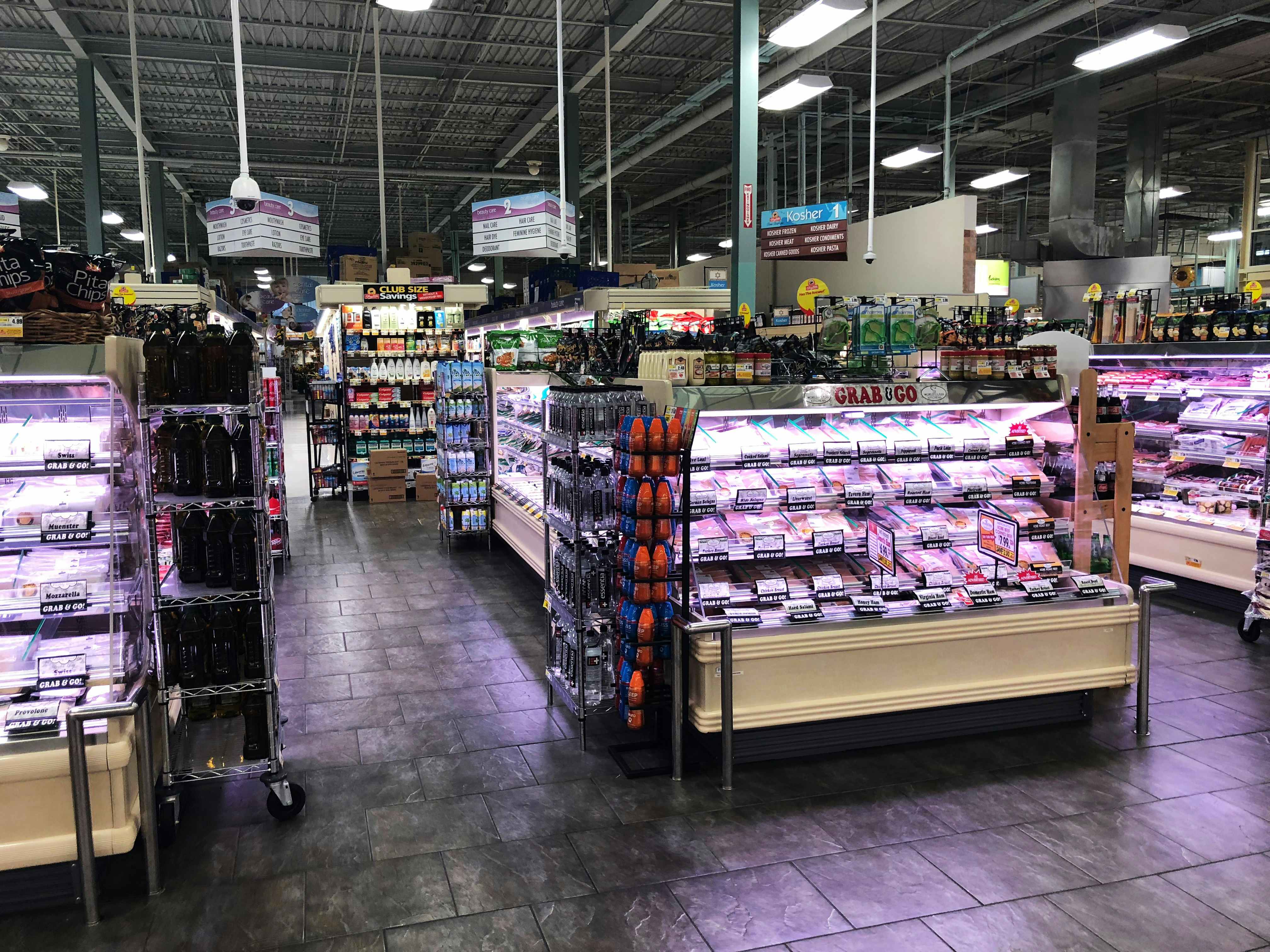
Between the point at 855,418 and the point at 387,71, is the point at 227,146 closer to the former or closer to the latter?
the point at 387,71

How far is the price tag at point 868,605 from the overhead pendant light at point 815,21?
4538mm

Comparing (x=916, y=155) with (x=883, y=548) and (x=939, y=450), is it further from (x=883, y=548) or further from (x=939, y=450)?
(x=883, y=548)

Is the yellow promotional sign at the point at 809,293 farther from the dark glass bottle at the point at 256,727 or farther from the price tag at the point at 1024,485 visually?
the dark glass bottle at the point at 256,727

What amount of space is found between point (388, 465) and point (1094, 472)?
30.4 ft

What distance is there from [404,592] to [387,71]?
886 cm

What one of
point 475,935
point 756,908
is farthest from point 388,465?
point 756,908

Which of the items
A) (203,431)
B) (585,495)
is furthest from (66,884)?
(585,495)

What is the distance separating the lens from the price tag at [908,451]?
14.0 ft

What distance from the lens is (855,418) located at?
4.40 metres

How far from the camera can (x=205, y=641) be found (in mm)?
3459

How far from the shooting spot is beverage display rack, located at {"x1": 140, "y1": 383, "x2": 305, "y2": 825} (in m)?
3.33

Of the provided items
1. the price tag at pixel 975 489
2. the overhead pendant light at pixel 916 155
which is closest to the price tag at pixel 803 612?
the price tag at pixel 975 489

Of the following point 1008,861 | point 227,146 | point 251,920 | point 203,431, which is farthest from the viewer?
point 227,146

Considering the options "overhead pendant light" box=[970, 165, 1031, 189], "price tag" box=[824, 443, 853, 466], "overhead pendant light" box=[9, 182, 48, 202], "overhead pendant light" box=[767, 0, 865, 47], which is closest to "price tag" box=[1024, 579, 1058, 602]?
"price tag" box=[824, 443, 853, 466]
